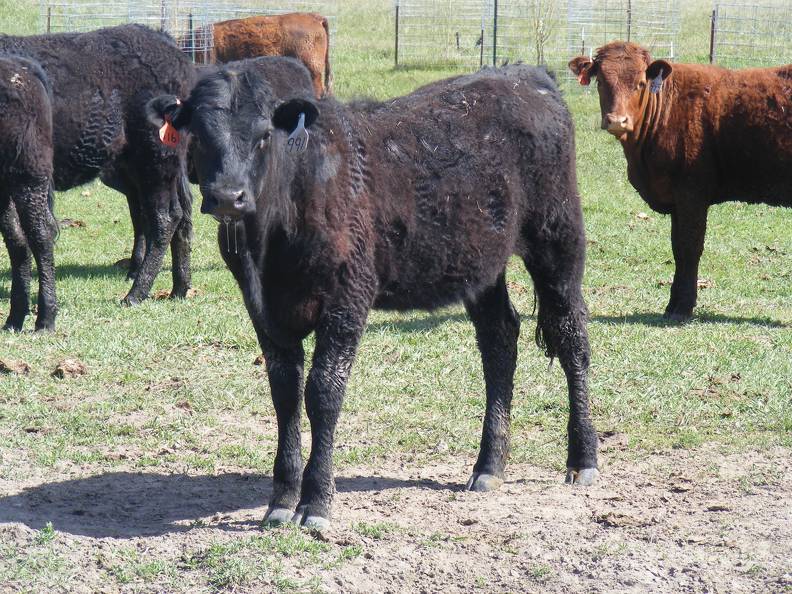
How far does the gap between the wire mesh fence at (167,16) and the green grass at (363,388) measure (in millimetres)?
8680

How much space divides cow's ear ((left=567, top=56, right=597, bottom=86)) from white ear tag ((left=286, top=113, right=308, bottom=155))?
238 inches

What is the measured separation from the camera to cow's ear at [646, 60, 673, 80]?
1040 cm

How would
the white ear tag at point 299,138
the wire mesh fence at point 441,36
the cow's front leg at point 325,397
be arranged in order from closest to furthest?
the white ear tag at point 299,138 < the cow's front leg at point 325,397 < the wire mesh fence at point 441,36

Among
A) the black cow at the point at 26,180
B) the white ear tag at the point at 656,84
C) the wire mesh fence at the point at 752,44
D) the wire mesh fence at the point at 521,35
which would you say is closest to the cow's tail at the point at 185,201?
the black cow at the point at 26,180

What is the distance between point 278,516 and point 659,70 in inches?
253

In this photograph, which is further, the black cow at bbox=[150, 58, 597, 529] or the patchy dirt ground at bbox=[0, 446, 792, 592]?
the black cow at bbox=[150, 58, 597, 529]

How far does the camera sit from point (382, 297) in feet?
19.4

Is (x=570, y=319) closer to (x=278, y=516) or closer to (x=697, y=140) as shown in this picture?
(x=278, y=516)

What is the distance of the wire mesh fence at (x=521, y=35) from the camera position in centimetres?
2472

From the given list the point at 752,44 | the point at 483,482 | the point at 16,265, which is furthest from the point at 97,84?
the point at 752,44

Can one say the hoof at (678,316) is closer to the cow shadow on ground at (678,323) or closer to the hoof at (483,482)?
the cow shadow on ground at (678,323)

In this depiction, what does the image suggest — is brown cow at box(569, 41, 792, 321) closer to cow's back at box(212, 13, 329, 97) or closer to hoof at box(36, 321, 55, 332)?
hoof at box(36, 321, 55, 332)

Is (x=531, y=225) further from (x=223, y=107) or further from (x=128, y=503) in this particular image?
(x=128, y=503)

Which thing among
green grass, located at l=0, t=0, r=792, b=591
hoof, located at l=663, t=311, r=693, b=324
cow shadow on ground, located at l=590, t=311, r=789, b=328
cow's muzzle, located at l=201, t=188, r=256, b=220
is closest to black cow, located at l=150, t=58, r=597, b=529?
cow's muzzle, located at l=201, t=188, r=256, b=220
